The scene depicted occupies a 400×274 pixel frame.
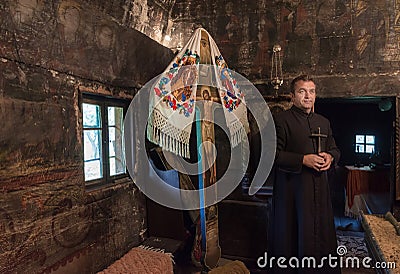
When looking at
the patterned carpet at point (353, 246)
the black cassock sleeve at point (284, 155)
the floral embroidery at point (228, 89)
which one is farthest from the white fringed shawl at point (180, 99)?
the patterned carpet at point (353, 246)

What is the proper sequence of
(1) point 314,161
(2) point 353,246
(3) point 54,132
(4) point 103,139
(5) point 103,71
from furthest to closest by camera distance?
(2) point 353,246
(4) point 103,139
(5) point 103,71
(1) point 314,161
(3) point 54,132

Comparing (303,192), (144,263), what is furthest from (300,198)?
(144,263)

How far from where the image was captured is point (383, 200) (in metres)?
5.18

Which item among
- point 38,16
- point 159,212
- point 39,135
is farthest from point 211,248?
point 38,16

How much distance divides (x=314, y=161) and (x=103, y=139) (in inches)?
66.3

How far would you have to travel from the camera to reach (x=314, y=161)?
2.31 m

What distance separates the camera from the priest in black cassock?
7.74 ft

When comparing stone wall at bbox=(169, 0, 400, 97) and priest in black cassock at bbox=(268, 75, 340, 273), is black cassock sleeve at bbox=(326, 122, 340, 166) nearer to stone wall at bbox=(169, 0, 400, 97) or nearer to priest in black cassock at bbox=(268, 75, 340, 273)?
priest in black cassock at bbox=(268, 75, 340, 273)

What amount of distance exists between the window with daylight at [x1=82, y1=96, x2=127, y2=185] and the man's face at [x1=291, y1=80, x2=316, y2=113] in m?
1.52

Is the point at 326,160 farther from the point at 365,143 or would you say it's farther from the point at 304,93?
the point at 365,143

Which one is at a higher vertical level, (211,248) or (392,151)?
(392,151)

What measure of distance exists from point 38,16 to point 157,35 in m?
1.77

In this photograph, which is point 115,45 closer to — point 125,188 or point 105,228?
point 125,188

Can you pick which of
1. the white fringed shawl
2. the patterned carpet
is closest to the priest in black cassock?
the white fringed shawl
